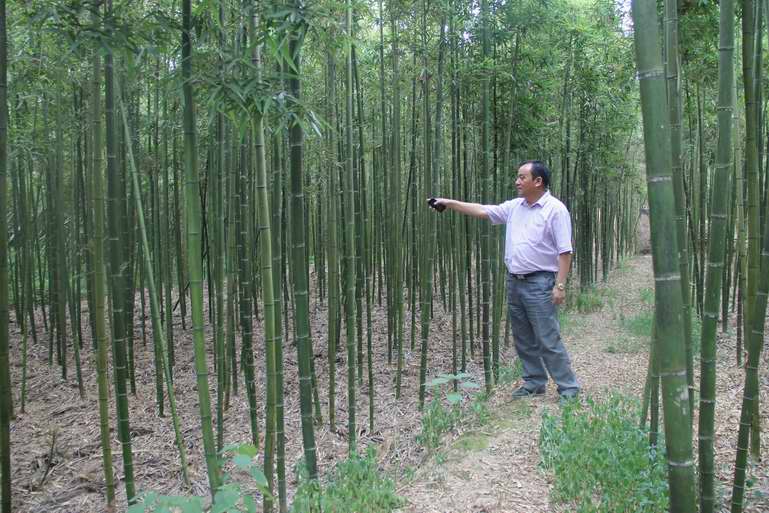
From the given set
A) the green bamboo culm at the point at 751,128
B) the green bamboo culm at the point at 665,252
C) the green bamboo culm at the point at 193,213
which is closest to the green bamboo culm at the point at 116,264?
the green bamboo culm at the point at 193,213

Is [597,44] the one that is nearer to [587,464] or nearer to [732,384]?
[732,384]

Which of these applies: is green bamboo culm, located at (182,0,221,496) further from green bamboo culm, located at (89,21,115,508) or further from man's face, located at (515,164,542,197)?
man's face, located at (515,164,542,197)

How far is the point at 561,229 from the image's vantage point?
10.9 feet

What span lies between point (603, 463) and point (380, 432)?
157 centimetres

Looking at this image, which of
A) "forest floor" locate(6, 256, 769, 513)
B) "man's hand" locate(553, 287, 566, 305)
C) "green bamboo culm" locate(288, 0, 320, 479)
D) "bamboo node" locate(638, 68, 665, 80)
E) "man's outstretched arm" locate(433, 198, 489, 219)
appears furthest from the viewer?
"man's outstretched arm" locate(433, 198, 489, 219)

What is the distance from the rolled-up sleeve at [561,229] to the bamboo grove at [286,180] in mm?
628

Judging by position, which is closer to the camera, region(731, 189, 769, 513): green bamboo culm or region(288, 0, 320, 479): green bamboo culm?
region(731, 189, 769, 513): green bamboo culm

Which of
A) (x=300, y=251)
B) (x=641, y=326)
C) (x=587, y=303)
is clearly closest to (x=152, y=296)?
(x=300, y=251)

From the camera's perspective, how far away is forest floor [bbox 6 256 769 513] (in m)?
2.61

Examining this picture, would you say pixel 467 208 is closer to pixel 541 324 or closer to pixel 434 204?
pixel 434 204

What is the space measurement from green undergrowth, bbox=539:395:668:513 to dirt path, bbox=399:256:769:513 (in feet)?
0.30

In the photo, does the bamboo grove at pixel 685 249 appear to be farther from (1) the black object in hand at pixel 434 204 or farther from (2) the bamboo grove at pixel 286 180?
(1) the black object in hand at pixel 434 204

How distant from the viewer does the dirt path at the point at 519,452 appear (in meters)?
2.44

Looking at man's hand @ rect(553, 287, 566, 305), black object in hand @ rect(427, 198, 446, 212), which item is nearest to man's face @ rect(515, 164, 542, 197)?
black object in hand @ rect(427, 198, 446, 212)
